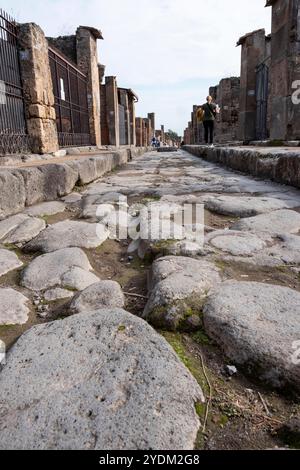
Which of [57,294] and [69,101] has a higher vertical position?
[69,101]

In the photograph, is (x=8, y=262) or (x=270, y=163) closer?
(x=8, y=262)

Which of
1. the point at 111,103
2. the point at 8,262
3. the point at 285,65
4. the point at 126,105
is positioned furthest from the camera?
the point at 126,105

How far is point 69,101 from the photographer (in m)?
9.31

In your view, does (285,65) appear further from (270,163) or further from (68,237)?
(68,237)

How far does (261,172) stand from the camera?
14.8ft

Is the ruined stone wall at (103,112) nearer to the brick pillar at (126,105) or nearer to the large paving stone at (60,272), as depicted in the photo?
the brick pillar at (126,105)

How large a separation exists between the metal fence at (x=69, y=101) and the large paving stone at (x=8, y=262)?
6.64 meters

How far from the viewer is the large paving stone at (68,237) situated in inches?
78.1

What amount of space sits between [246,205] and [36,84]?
4.72 meters

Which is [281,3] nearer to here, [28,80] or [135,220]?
[28,80]

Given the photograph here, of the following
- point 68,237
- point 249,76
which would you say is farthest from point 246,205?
point 249,76

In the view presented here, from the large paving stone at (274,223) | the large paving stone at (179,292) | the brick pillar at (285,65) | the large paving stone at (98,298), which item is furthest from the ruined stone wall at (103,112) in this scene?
the large paving stone at (98,298)

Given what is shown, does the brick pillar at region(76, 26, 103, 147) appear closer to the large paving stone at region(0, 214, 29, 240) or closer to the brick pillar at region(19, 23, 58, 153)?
the brick pillar at region(19, 23, 58, 153)
